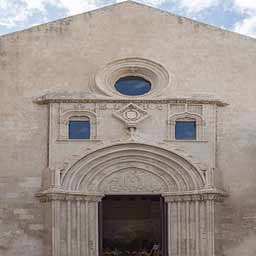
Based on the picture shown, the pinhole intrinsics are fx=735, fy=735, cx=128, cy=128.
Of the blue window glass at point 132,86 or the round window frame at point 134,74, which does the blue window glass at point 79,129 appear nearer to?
the round window frame at point 134,74

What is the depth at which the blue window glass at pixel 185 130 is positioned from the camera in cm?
1933

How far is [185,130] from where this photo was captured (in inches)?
763

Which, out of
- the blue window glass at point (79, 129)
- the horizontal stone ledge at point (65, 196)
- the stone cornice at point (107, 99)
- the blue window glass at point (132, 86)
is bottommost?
the horizontal stone ledge at point (65, 196)

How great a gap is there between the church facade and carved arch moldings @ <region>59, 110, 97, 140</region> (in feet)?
0.09

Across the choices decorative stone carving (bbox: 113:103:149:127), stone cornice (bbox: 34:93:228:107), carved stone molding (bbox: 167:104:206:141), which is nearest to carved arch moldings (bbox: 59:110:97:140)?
stone cornice (bbox: 34:93:228:107)

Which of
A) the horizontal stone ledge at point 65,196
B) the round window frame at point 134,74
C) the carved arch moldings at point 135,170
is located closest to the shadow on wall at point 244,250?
the carved arch moldings at point 135,170

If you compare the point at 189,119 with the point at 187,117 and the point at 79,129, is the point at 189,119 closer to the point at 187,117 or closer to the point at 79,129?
the point at 187,117

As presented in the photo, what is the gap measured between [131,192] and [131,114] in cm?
204

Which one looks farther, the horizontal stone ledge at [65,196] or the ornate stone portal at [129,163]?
the ornate stone portal at [129,163]

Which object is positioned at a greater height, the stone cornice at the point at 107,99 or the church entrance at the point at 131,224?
the stone cornice at the point at 107,99

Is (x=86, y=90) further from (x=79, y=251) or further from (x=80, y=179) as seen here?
(x=79, y=251)

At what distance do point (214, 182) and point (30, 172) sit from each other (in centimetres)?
472

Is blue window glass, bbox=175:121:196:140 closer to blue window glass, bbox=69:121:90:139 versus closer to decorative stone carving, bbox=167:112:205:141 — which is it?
decorative stone carving, bbox=167:112:205:141

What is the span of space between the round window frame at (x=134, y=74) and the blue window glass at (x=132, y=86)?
0.13 m
